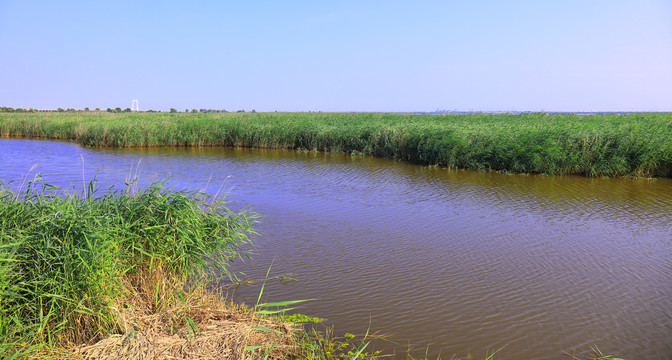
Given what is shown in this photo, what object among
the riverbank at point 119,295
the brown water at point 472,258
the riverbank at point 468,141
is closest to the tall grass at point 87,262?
the riverbank at point 119,295

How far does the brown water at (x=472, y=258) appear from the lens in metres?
4.66

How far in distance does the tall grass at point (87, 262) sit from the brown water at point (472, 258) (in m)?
1.28

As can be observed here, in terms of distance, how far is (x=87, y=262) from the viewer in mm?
3572

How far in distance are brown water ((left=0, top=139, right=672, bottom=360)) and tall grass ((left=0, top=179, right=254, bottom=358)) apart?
1282mm

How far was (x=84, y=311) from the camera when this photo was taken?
3.50m

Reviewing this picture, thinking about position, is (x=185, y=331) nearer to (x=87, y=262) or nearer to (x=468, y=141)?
(x=87, y=262)

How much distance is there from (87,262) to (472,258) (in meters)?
5.44

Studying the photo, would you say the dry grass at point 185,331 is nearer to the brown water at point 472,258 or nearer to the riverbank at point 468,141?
the brown water at point 472,258

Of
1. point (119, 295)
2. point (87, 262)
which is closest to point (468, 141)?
point (119, 295)

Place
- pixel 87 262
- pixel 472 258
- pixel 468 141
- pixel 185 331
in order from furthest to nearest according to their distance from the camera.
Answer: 1. pixel 468 141
2. pixel 472 258
3. pixel 185 331
4. pixel 87 262

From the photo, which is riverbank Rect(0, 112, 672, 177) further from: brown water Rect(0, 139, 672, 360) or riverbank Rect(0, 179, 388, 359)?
riverbank Rect(0, 179, 388, 359)

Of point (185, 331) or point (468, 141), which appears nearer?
point (185, 331)

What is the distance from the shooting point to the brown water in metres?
4.66

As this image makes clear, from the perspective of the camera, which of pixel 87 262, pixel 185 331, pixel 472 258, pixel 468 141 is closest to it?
pixel 87 262
